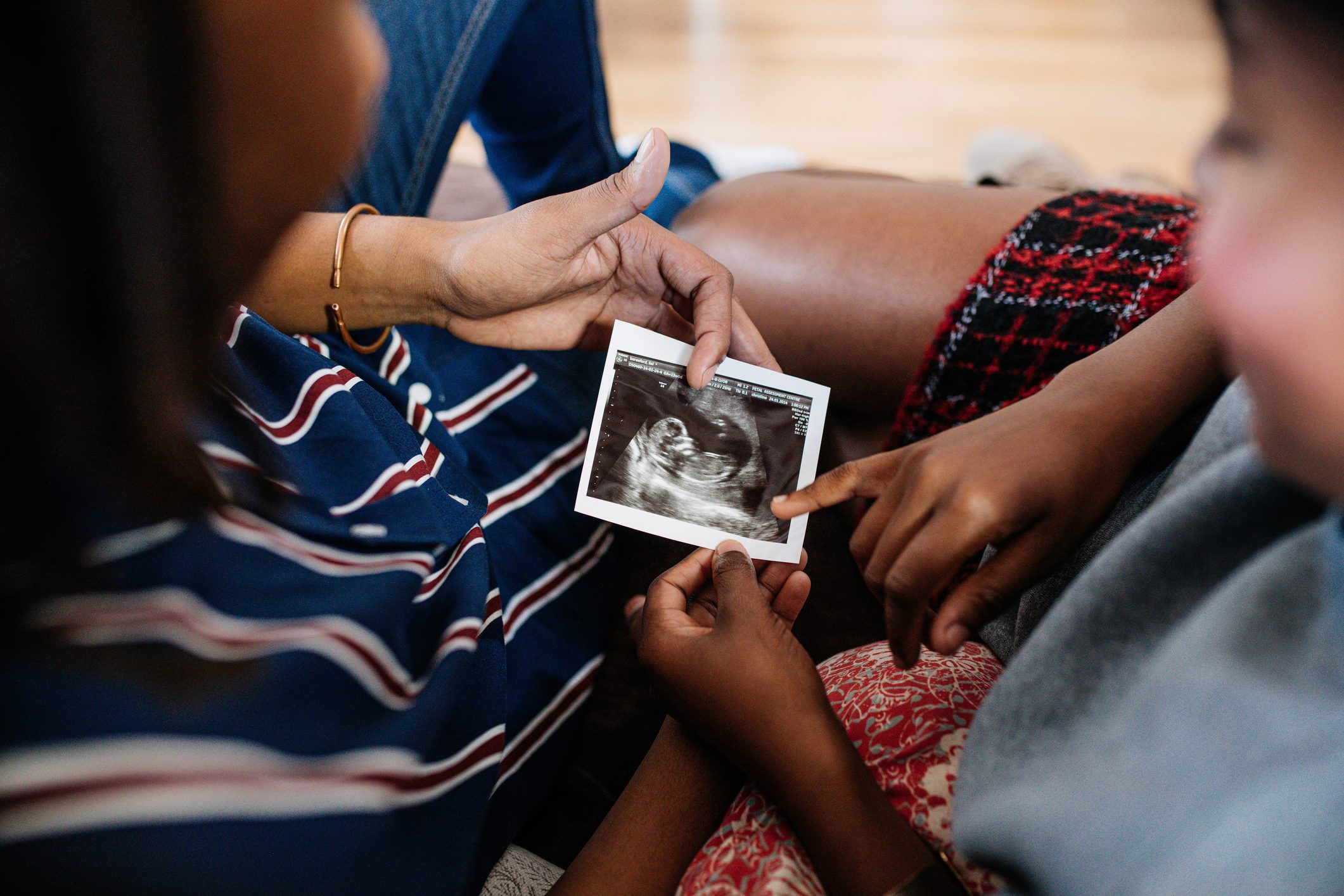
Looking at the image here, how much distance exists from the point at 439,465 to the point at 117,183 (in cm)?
47

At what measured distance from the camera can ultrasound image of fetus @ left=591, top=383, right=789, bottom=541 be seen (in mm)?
868

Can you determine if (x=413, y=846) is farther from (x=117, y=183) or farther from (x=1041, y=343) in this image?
(x=1041, y=343)

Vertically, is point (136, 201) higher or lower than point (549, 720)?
higher

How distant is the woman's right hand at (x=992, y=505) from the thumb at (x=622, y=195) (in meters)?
0.38

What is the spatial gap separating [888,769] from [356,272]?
777mm

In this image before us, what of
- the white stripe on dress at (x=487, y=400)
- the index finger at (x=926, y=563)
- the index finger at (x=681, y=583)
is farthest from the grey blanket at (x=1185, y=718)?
the white stripe on dress at (x=487, y=400)

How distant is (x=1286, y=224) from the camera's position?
1.18 ft

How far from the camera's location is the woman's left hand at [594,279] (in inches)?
33.6

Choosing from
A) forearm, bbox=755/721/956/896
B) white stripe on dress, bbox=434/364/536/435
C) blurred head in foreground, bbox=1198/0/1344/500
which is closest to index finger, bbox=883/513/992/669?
forearm, bbox=755/721/956/896

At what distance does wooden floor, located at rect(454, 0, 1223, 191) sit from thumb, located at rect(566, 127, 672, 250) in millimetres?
1485

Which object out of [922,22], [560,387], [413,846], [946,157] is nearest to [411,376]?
[560,387]

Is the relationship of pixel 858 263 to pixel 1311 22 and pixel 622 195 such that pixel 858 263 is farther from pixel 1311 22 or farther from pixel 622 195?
pixel 1311 22

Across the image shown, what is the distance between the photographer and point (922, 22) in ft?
8.36

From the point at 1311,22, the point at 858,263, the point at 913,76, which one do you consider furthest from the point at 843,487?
the point at 913,76
